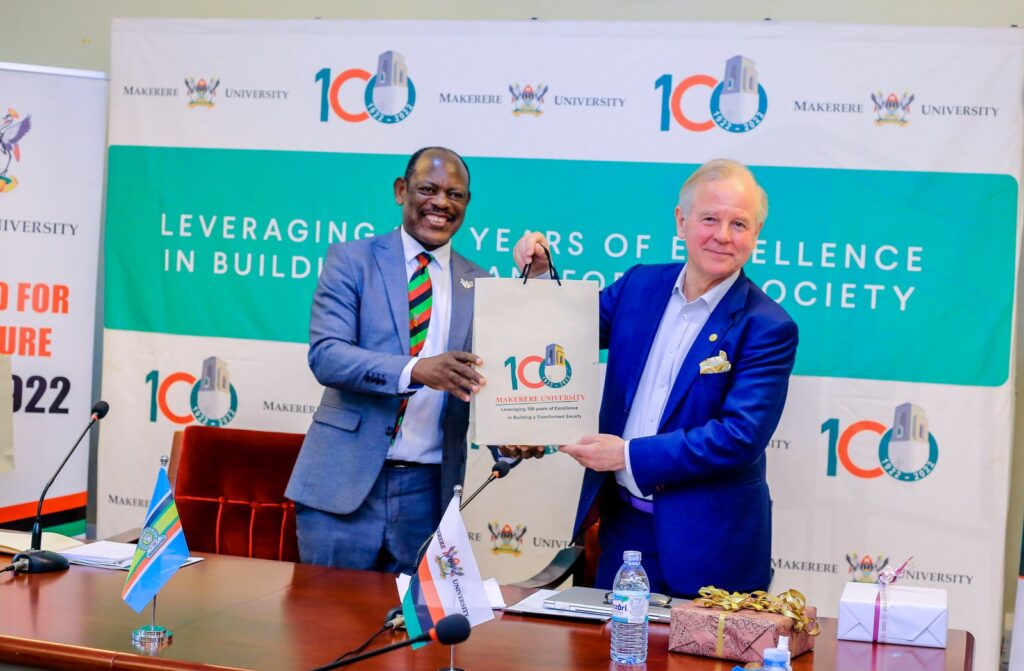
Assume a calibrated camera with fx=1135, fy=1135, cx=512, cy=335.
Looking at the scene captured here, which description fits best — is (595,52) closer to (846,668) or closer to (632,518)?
(632,518)

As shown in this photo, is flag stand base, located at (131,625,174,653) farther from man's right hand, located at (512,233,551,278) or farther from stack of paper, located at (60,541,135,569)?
man's right hand, located at (512,233,551,278)

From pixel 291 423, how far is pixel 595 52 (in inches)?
75.8

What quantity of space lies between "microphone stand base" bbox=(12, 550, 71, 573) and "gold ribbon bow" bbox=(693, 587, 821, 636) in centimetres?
159

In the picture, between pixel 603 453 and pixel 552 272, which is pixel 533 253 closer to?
pixel 552 272

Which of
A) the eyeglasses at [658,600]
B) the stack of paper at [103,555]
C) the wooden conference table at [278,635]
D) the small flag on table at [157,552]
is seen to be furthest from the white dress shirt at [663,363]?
the stack of paper at [103,555]

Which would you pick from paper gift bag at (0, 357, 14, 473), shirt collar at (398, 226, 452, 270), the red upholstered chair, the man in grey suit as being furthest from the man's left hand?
paper gift bag at (0, 357, 14, 473)

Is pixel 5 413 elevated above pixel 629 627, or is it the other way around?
pixel 5 413

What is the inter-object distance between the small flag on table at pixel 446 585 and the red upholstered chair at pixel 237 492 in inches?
63.3

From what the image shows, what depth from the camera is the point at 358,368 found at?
324 centimetres

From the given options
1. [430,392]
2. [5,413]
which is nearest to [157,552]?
[430,392]

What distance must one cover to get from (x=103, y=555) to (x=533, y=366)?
1250 millimetres

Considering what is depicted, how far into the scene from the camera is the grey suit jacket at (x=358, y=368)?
330 cm

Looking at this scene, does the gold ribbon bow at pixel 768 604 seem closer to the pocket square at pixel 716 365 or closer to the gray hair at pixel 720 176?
the pocket square at pixel 716 365

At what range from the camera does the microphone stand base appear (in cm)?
280
